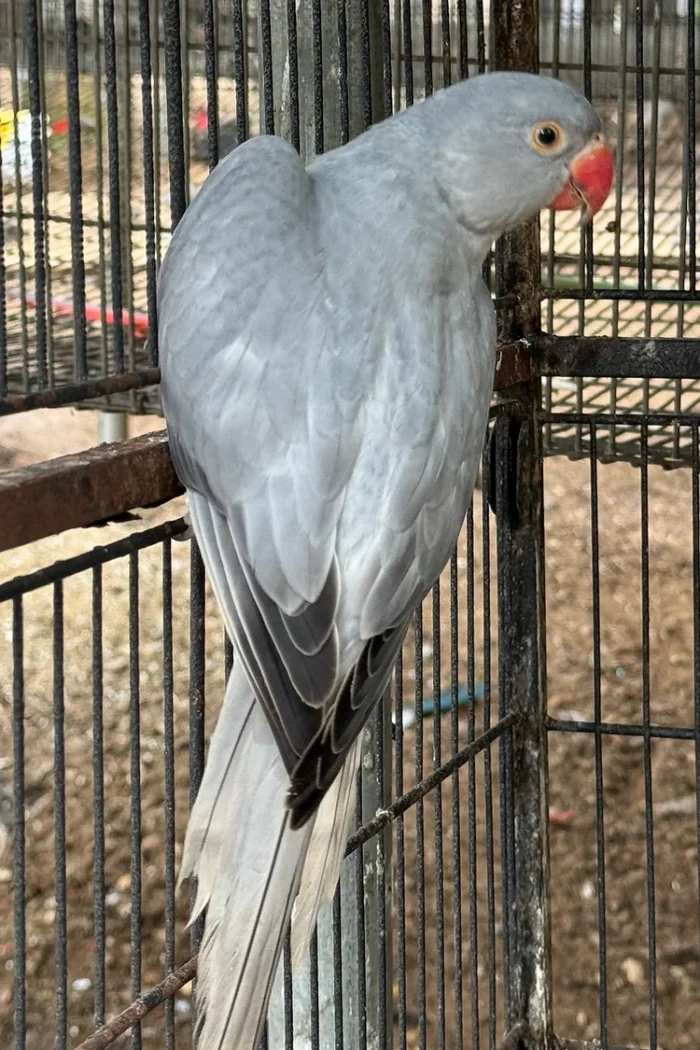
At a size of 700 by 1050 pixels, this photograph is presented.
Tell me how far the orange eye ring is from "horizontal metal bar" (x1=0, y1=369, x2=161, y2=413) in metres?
0.33

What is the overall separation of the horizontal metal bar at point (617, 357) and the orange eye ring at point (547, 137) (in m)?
0.30

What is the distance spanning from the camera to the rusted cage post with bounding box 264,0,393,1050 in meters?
1.12

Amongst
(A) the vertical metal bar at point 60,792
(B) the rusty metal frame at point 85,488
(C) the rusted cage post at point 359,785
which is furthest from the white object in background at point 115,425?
(A) the vertical metal bar at point 60,792

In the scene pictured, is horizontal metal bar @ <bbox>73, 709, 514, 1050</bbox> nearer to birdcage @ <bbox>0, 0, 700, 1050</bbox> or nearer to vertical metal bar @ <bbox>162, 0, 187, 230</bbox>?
birdcage @ <bbox>0, 0, 700, 1050</bbox>

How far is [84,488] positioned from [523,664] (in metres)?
0.71

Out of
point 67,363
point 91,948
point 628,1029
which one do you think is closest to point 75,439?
point 67,363

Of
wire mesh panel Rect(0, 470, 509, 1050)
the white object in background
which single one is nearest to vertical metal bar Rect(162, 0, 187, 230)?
wire mesh panel Rect(0, 470, 509, 1050)

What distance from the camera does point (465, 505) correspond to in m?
0.95

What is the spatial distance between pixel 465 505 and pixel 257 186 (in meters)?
0.26

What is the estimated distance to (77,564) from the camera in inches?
30.0

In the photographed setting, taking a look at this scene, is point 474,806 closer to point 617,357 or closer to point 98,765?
point 617,357

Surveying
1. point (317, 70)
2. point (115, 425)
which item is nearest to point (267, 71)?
point (317, 70)

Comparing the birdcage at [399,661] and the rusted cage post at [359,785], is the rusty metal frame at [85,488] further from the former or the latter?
the rusted cage post at [359,785]

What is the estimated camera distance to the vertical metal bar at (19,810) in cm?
72
